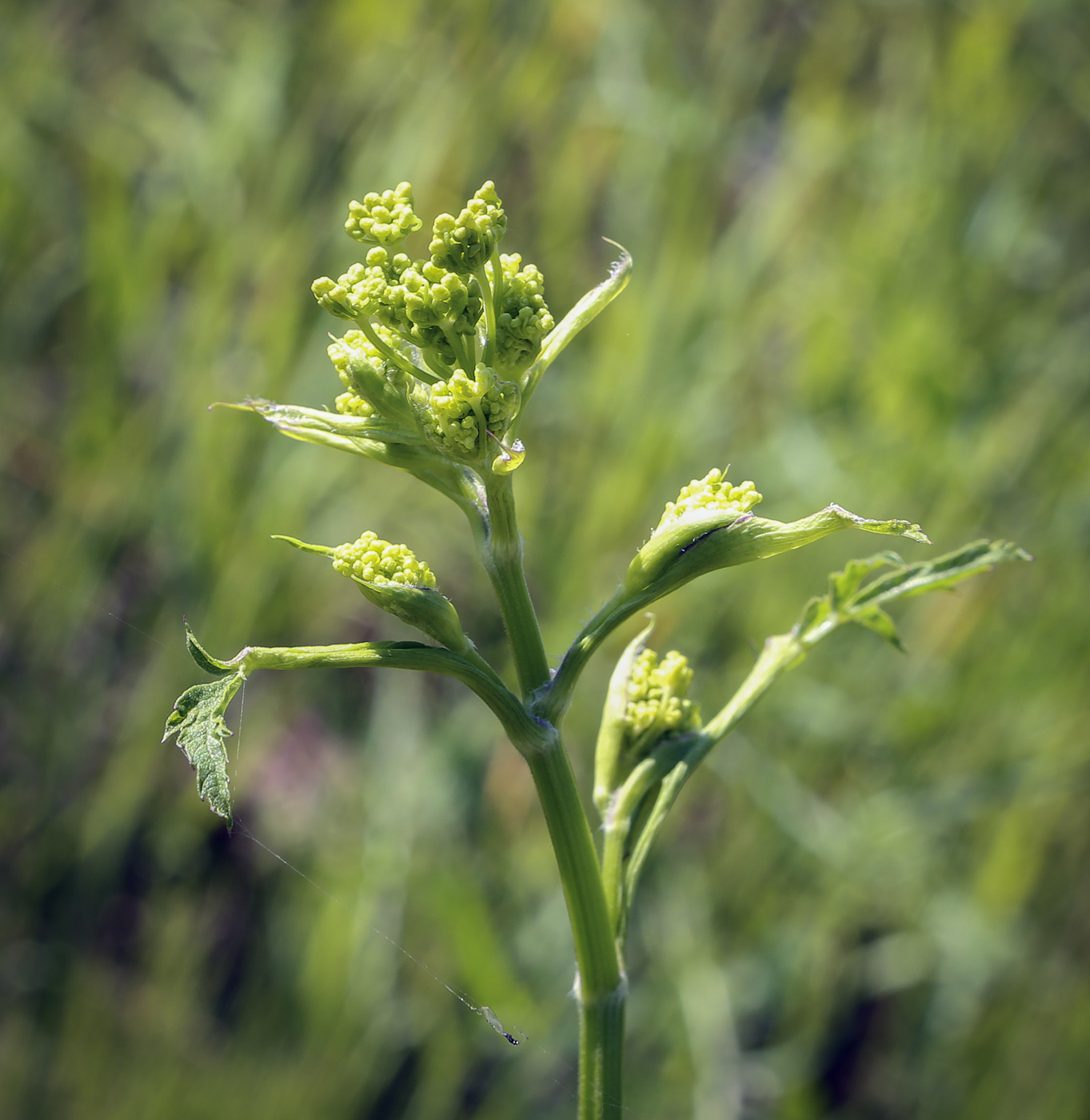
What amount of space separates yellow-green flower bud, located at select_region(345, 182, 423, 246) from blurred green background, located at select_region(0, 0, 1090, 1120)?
5.68 ft

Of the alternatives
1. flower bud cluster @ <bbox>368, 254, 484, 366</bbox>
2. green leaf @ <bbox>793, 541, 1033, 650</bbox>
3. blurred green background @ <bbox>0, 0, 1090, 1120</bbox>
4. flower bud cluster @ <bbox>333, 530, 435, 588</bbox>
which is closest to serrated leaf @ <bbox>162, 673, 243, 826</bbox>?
flower bud cluster @ <bbox>333, 530, 435, 588</bbox>

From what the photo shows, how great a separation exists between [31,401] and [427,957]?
263cm

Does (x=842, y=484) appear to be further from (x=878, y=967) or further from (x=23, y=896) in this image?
(x=23, y=896)

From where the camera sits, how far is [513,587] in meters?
0.98

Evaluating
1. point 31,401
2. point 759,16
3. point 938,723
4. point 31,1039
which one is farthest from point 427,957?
point 759,16

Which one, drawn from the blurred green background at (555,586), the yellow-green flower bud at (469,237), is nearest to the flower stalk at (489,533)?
the yellow-green flower bud at (469,237)

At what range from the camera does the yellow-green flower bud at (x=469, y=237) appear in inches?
34.1

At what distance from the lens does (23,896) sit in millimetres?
3041

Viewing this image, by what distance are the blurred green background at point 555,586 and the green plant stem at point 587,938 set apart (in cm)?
124

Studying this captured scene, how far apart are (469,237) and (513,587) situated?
34 cm

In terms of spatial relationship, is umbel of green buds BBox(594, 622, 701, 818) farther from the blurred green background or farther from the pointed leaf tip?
the blurred green background

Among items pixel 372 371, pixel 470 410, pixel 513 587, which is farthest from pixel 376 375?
pixel 513 587

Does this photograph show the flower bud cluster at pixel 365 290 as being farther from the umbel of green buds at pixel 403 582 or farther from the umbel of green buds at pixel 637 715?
the umbel of green buds at pixel 637 715

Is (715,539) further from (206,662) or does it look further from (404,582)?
(206,662)
